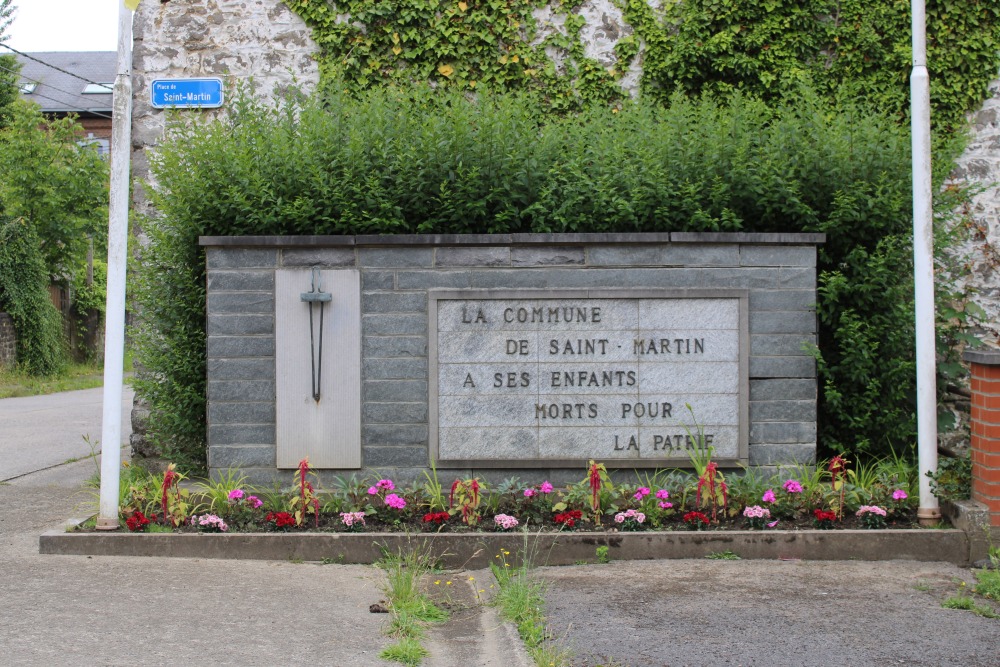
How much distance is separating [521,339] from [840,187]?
2.35 meters

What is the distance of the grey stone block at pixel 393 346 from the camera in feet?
20.4

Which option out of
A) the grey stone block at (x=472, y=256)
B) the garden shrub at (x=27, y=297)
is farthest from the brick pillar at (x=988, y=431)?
the garden shrub at (x=27, y=297)

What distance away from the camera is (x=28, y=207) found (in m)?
23.0

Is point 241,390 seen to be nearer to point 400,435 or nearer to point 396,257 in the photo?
point 400,435

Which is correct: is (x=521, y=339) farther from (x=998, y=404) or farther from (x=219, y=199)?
(x=998, y=404)

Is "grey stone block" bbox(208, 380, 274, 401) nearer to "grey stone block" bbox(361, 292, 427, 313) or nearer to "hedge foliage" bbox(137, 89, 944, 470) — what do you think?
"grey stone block" bbox(361, 292, 427, 313)

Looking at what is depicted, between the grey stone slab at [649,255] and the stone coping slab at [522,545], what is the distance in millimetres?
1760

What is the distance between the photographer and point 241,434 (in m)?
6.26

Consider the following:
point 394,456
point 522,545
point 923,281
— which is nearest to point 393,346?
point 394,456

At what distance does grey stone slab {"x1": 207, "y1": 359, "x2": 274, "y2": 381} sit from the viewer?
627cm

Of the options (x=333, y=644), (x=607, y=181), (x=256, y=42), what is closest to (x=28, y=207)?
(x=256, y=42)

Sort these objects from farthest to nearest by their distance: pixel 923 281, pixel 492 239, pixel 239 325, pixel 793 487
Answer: pixel 239 325 < pixel 492 239 < pixel 793 487 < pixel 923 281

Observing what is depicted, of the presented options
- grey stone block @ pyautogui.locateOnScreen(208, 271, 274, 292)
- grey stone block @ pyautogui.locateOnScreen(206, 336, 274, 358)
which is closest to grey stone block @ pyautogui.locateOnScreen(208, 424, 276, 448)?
grey stone block @ pyautogui.locateOnScreen(206, 336, 274, 358)

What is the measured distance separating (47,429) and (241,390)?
7.36 metres
